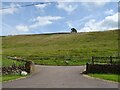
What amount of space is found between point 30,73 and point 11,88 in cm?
1370

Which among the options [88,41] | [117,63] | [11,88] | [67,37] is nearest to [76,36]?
[67,37]

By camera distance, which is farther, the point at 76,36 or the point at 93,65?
the point at 76,36

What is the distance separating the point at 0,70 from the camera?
33.4 metres

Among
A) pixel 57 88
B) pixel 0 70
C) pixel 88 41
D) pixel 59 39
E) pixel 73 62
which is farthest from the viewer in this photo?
pixel 59 39

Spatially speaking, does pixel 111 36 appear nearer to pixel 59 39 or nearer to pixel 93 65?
pixel 59 39

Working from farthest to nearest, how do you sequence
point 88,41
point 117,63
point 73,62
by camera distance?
point 88,41
point 73,62
point 117,63

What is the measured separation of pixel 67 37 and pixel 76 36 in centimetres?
269

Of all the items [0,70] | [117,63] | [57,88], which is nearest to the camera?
[57,88]

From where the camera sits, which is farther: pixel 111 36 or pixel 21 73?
pixel 111 36

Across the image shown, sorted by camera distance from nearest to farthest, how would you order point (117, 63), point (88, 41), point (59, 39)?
point (117, 63) → point (88, 41) → point (59, 39)

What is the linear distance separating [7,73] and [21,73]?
4.72 ft

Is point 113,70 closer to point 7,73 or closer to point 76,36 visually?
point 7,73

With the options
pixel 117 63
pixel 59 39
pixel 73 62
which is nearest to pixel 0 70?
pixel 117 63

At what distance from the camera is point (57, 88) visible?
20.7m
